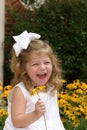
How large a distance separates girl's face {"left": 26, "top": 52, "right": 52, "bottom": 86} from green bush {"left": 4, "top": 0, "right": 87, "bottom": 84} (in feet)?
14.4

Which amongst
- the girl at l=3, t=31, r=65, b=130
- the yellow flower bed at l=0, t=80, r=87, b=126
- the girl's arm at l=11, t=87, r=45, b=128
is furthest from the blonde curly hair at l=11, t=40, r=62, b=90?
the yellow flower bed at l=0, t=80, r=87, b=126

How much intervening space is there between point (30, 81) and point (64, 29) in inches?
182

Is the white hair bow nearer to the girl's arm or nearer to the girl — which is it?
the girl

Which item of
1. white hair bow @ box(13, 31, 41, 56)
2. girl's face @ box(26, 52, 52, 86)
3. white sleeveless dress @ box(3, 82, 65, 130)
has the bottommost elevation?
white sleeveless dress @ box(3, 82, 65, 130)

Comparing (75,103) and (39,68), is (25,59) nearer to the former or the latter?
(39,68)

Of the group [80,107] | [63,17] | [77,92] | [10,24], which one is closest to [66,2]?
[63,17]

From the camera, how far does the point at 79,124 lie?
4.87 metres

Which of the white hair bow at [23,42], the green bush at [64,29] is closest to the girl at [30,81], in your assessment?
the white hair bow at [23,42]

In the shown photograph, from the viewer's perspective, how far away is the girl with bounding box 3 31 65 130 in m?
3.38

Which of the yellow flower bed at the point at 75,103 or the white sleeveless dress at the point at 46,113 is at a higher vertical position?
the white sleeveless dress at the point at 46,113

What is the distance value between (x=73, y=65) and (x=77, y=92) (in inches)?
93.7

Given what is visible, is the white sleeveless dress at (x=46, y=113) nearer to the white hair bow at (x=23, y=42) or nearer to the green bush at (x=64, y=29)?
the white hair bow at (x=23, y=42)

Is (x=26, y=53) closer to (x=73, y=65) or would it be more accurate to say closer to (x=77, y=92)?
(x=77, y=92)

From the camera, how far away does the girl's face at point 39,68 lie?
3.39m
